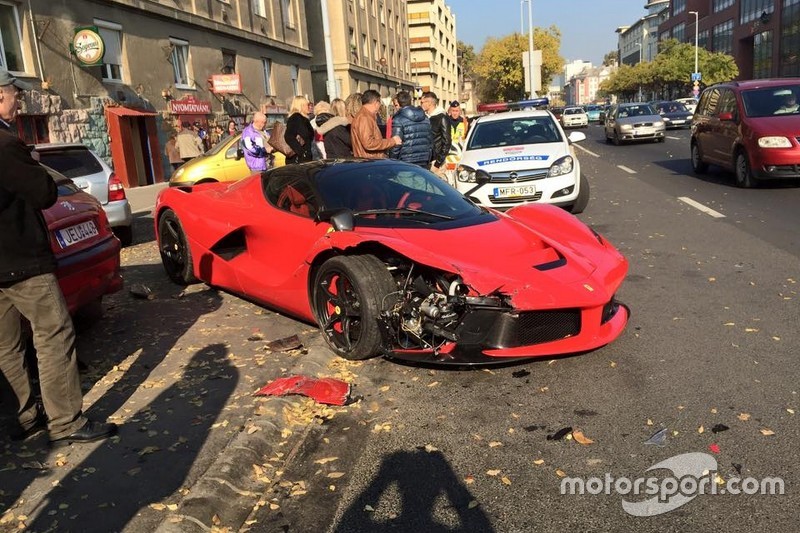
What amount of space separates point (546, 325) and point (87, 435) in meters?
2.63

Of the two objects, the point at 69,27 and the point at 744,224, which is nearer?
the point at 744,224

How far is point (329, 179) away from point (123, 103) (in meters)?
16.0

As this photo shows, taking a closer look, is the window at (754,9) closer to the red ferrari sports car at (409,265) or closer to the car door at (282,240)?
the red ferrari sports car at (409,265)

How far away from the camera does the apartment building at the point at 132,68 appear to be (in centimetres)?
1579

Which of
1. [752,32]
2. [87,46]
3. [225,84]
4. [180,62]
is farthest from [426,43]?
[87,46]

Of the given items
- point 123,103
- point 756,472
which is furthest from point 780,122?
point 123,103

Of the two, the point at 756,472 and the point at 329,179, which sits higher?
the point at 329,179

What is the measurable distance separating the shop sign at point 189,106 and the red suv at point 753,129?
614 inches

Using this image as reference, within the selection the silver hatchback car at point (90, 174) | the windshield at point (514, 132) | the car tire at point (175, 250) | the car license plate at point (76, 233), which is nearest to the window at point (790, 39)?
the windshield at point (514, 132)

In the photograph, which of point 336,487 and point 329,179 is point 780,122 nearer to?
point 329,179

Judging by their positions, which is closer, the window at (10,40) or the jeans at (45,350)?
the jeans at (45,350)

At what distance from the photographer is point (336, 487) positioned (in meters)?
2.94

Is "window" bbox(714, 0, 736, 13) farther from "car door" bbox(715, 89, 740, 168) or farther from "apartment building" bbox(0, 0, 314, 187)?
"car door" bbox(715, 89, 740, 168)

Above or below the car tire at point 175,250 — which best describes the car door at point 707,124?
above
